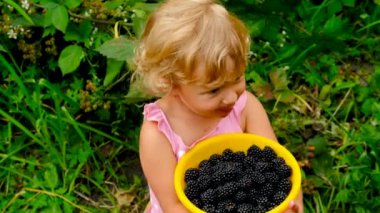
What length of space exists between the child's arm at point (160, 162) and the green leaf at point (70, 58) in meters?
0.60

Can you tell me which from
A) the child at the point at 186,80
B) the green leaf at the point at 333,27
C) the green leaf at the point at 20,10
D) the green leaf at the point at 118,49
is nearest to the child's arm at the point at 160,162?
the child at the point at 186,80

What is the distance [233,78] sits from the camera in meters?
→ 1.88

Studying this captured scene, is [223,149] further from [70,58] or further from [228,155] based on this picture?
[70,58]

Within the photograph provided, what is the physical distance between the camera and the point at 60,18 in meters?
2.53

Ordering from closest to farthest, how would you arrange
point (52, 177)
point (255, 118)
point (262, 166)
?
point (262, 166) < point (255, 118) < point (52, 177)

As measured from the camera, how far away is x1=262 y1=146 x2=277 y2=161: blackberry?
6.50 feet

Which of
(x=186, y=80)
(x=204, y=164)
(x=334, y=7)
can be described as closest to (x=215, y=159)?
(x=204, y=164)

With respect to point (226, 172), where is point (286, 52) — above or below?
below

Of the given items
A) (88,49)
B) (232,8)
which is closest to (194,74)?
(232,8)

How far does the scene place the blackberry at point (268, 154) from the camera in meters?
1.98

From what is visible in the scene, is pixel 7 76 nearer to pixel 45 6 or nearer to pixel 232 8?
pixel 45 6

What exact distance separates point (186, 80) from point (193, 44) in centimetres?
10

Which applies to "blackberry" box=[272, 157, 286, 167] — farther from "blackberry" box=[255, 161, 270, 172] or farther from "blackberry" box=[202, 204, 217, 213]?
"blackberry" box=[202, 204, 217, 213]

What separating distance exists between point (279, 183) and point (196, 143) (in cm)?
30
